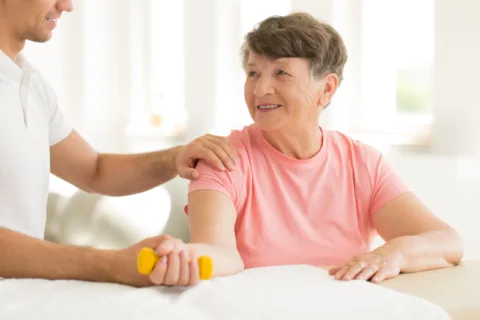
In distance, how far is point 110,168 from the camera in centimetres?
185

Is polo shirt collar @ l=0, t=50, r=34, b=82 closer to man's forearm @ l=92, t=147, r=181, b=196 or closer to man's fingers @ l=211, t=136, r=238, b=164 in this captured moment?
man's forearm @ l=92, t=147, r=181, b=196

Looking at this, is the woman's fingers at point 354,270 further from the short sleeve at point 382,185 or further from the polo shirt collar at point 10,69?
the polo shirt collar at point 10,69

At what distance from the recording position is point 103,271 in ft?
3.83

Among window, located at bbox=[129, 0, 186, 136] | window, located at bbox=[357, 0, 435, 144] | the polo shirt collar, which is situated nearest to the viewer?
the polo shirt collar

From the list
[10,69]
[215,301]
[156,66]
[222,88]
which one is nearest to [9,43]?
[10,69]

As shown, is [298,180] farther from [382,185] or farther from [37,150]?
[37,150]

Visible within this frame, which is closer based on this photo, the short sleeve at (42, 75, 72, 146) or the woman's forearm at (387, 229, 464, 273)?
the woman's forearm at (387, 229, 464, 273)

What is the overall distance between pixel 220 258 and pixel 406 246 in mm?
389

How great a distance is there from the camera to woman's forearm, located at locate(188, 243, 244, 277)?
132 cm

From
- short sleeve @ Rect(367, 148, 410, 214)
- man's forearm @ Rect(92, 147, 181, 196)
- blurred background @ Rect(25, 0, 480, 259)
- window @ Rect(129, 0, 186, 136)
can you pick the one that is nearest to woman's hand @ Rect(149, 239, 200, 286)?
man's forearm @ Rect(92, 147, 181, 196)

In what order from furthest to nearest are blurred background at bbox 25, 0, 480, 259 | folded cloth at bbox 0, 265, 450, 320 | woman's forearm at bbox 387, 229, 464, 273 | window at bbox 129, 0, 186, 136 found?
1. window at bbox 129, 0, 186, 136
2. blurred background at bbox 25, 0, 480, 259
3. woman's forearm at bbox 387, 229, 464, 273
4. folded cloth at bbox 0, 265, 450, 320

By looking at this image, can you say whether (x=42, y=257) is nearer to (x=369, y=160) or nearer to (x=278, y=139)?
(x=278, y=139)

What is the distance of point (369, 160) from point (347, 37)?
1.06 meters

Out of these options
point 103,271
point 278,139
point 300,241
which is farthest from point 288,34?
point 103,271
